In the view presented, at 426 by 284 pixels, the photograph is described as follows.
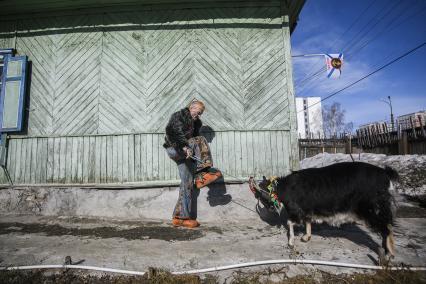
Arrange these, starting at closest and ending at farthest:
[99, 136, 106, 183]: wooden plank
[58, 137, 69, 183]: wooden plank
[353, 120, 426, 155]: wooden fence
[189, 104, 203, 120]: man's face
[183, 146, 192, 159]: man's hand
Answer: [183, 146, 192, 159]: man's hand
[189, 104, 203, 120]: man's face
[99, 136, 106, 183]: wooden plank
[58, 137, 69, 183]: wooden plank
[353, 120, 426, 155]: wooden fence

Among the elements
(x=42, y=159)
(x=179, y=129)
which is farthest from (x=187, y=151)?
(x=42, y=159)

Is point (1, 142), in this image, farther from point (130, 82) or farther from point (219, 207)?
point (219, 207)

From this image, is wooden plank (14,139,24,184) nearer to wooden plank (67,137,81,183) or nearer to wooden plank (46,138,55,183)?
wooden plank (46,138,55,183)

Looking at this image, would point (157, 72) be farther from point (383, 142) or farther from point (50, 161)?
point (383, 142)

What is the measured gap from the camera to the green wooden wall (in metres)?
5.92

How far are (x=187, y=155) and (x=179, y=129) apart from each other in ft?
1.56

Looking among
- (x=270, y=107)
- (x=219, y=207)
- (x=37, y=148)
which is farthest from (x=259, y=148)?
(x=37, y=148)

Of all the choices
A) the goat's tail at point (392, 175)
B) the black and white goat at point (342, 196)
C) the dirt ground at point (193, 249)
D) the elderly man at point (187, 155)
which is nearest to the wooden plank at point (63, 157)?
the dirt ground at point (193, 249)

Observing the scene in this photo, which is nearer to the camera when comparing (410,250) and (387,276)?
(387,276)

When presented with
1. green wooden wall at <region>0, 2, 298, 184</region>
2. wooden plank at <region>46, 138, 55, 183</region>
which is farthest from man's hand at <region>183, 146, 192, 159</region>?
wooden plank at <region>46, 138, 55, 183</region>

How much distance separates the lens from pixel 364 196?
362 cm

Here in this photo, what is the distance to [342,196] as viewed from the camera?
12.4ft

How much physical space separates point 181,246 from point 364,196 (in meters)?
2.61

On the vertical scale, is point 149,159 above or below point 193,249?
above
